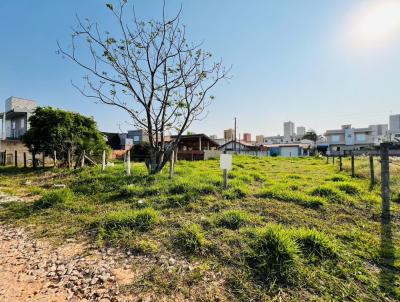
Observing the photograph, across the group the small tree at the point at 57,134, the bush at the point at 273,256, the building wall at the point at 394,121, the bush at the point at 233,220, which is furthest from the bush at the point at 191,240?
the building wall at the point at 394,121

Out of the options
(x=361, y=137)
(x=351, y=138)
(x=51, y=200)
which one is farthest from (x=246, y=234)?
(x=361, y=137)

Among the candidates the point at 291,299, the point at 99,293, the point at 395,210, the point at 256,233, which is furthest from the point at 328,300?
the point at 395,210

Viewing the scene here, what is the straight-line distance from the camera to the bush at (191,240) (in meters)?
3.61

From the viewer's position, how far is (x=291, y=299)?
101 inches

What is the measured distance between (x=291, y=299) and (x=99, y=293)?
202cm

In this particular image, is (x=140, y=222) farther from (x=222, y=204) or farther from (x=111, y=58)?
(x=111, y=58)

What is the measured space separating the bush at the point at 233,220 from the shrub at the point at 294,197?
6.04 ft

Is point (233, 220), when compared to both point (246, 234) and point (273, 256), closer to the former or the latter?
point (246, 234)

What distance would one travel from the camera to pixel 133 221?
4.48m

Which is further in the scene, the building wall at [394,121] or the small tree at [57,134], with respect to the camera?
the building wall at [394,121]

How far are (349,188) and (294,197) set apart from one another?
6.52ft

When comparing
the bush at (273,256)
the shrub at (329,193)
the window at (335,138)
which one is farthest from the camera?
the window at (335,138)

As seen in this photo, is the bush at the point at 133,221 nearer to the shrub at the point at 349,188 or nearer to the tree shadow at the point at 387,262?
the tree shadow at the point at 387,262

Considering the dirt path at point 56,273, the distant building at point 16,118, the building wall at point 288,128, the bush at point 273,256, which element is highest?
the building wall at point 288,128
